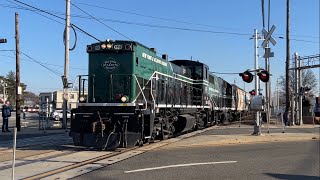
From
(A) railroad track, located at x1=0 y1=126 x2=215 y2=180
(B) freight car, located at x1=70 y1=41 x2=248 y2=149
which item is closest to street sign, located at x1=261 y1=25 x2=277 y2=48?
(B) freight car, located at x1=70 y1=41 x2=248 y2=149

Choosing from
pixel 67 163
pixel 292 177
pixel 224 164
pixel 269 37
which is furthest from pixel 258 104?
pixel 67 163

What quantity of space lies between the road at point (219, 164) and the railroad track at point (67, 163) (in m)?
0.45

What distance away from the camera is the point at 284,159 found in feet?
39.9

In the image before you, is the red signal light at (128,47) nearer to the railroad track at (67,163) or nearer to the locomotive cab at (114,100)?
the locomotive cab at (114,100)

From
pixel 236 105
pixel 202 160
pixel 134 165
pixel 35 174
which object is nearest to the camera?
pixel 35 174

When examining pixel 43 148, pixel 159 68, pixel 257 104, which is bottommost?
pixel 43 148

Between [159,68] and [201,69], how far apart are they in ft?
22.1

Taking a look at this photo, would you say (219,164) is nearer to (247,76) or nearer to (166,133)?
(166,133)

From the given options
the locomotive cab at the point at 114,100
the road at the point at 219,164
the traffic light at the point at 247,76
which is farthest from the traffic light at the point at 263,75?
the locomotive cab at the point at 114,100

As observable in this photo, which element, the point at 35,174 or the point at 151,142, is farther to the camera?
the point at 151,142

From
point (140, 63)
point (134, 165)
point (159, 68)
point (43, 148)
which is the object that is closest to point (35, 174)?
point (134, 165)

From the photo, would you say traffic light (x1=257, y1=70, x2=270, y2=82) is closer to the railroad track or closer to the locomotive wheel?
the locomotive wheel

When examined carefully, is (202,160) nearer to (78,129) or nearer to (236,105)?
(78,129)

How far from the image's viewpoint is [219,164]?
11.3 m
